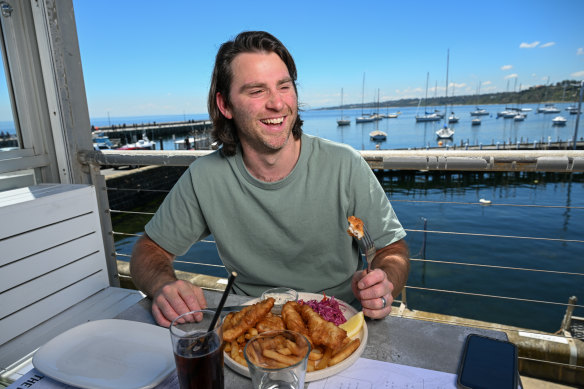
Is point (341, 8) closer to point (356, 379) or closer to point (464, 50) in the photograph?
point (464, 50)

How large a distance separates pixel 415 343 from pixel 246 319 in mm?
387

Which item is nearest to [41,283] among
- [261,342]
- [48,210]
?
[48,210]

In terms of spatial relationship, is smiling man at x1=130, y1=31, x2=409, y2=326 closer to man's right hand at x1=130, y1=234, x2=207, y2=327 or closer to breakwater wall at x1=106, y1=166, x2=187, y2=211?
man's right hand at x1=130, y1=234, x2=207, y2=327

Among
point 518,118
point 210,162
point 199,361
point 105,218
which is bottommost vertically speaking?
point 518,118

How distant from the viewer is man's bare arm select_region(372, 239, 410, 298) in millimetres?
1062

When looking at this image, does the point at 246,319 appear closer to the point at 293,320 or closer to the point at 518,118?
the point at 293,320

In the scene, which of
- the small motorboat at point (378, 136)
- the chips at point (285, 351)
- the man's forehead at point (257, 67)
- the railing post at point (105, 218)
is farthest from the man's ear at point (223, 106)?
the small motorboat at point (378, 136)

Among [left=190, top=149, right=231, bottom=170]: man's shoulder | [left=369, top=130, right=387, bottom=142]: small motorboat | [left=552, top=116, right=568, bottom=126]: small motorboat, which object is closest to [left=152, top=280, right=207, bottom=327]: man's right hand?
[left=190, top=149, right=231, bottom=170]: man's shoulder

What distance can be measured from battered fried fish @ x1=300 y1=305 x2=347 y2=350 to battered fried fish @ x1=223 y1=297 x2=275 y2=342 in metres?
0.11

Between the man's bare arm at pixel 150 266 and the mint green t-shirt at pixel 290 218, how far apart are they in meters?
0.04

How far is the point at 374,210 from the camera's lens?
125 cm

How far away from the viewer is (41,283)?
164 cm

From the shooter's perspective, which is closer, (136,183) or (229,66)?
(229,66)

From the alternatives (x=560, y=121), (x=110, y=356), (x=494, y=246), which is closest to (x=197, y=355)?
(x=110, y=356)
